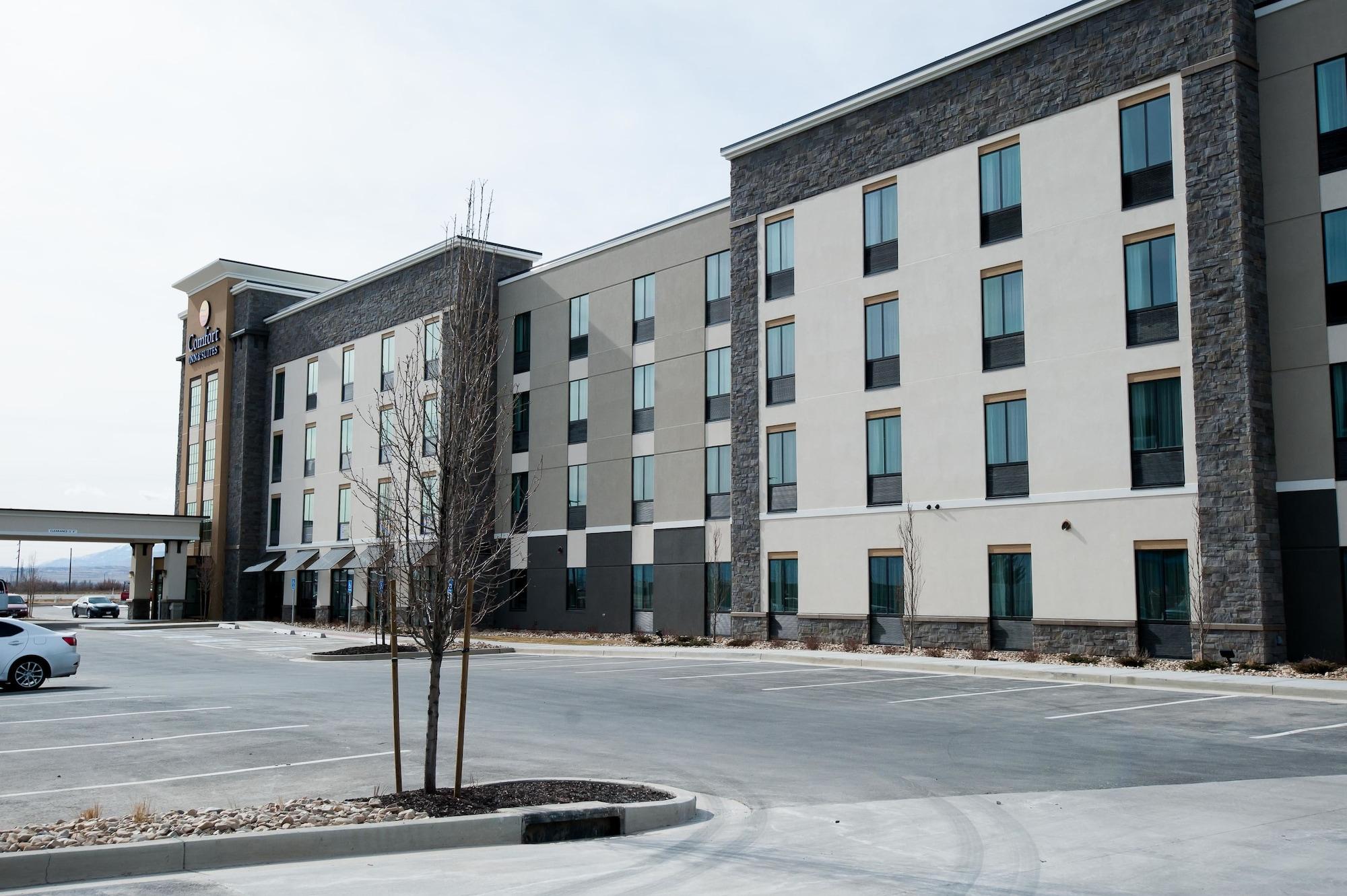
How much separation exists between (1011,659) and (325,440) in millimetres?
41305

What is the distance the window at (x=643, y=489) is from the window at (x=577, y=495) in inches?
108

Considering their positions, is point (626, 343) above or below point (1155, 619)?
above

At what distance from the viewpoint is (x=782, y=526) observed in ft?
117

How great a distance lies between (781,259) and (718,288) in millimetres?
3674

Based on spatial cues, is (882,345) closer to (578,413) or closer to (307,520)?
(578,413)

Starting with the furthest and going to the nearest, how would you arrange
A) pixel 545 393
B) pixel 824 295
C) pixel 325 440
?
pixel 325 440 < pixel 545 393 < pixel 824 295

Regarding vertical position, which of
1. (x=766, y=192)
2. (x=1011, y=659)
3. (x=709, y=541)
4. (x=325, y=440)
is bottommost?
(x=1011, y=659)

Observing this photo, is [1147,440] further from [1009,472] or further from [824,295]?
[824,295]

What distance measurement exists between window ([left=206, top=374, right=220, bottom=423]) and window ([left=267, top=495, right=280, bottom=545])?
22.5 feet

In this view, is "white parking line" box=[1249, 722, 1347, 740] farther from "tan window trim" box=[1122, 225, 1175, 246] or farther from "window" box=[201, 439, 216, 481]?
"window" box=[201, 439, 216, 481]

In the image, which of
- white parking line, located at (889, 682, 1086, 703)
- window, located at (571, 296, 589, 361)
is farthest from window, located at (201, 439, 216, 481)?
white parking line, located at (889, 682, 1086, 703)

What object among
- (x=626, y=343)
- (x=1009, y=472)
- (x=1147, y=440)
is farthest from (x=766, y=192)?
(x=1147, y=440)

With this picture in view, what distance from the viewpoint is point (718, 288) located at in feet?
131

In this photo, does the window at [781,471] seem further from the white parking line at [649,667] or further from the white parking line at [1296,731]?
the white parking line at [1296,731]
